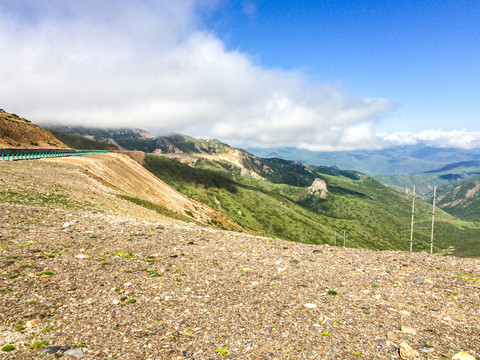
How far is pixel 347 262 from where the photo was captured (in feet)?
73.6

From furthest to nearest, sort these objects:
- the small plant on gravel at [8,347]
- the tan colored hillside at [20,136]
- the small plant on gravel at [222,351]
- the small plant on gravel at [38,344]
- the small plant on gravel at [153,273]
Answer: the tan colored hillside at [20,136], the small plant on gravel at [153,273], the small plant on gravel at [222,351], the small plant on gravel at [38,344], the small plant on gravel at [8,347]

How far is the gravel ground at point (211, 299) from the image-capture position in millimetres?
10516

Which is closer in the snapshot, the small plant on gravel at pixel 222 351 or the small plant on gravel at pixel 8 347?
the small plant on gravel at pixel 8 347

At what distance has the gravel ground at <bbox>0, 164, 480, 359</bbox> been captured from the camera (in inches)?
414

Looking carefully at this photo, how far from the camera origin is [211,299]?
14531 mm

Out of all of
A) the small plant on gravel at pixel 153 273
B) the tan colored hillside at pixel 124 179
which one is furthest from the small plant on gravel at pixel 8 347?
the tan colored hillside at pixel 124 179

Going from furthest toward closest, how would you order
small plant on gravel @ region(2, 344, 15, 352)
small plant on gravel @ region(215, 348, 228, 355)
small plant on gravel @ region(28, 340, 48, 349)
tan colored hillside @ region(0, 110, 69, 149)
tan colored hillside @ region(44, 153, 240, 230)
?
1. tan colored hillside @ region(0, 110, 69, 149)
2. tan colored hillside @ region(44, 153, 240, 230)
3. small plant on gravel @ region(215, 348, 228, 355)
4. small plant on gravel @ region(28, 340, 48, 349)
5. small plant on gravel @ region(2, 344, 15, 352)

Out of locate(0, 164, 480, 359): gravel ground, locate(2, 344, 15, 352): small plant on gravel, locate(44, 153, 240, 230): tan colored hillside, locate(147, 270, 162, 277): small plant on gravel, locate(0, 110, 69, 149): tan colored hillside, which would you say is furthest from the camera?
locate(0, 110, 69, 149): tan colored hillside

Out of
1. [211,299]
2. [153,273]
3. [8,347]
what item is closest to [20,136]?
[153,273]

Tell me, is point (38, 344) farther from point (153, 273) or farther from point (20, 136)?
point (20, 136)

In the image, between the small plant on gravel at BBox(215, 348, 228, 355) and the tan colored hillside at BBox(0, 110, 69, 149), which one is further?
the tan colored hillside at BBox(0, 110, 69, 149)

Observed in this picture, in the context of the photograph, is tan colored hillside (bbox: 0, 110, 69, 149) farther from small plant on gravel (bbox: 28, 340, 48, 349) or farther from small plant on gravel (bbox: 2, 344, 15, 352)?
small plant on gravel (bbox: 28, 340, 48, 349)

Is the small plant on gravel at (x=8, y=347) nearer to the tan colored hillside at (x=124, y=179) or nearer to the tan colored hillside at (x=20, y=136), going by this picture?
the tan colored hillside at (x=124, y=179)

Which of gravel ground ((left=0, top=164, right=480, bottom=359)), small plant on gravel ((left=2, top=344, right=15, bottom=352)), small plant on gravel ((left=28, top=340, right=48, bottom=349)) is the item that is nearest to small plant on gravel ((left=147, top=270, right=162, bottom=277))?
gravel ground ((left=0, top=164, right=480, bottom=359))
